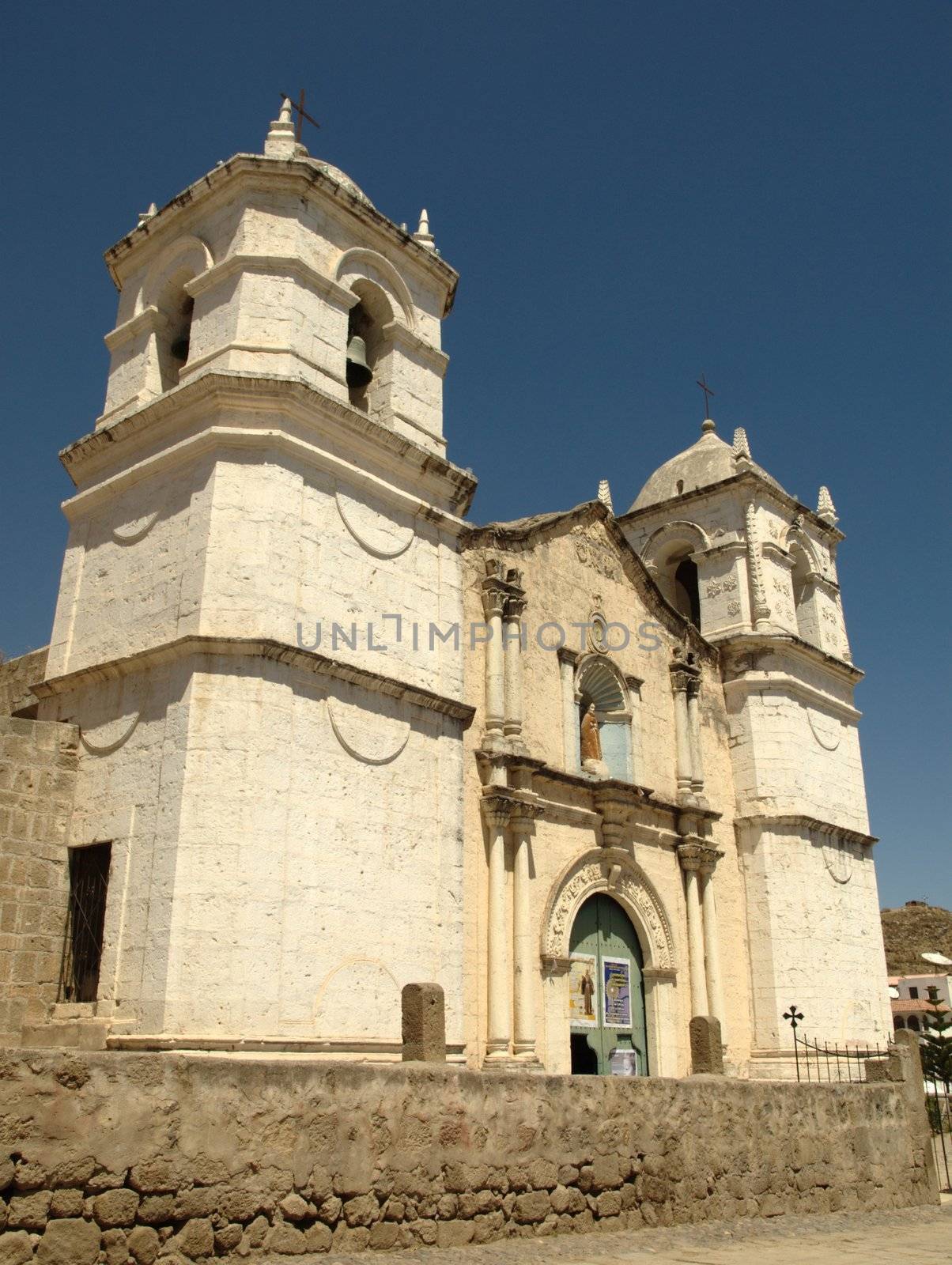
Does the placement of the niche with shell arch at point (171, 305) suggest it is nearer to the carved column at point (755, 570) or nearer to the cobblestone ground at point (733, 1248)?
the cobblestone ground at point (733, 1248)

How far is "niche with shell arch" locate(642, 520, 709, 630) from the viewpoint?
20.3 meters

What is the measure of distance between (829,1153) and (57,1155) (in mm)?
7885

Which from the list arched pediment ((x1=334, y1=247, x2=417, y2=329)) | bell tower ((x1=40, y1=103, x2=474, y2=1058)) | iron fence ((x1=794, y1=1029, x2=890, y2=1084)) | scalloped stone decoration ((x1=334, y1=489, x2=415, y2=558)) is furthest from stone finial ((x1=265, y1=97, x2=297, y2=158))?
iron fence ((x1=794, y1=1029, x2=890, y2=1084))

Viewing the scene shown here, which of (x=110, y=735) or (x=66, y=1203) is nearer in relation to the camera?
(x=66, y=1203)

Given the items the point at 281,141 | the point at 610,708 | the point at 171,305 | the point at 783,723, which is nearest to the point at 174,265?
the point at 171,305

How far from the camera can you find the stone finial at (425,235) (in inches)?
569

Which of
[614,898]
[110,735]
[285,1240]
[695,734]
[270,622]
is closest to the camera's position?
[285,1240]

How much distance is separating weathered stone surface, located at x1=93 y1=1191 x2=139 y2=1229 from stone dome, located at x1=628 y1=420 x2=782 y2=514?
54.9 feet

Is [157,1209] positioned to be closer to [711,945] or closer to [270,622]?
[270,622]

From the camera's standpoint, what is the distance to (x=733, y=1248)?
324 inches

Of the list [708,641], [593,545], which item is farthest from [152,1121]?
[708,641]

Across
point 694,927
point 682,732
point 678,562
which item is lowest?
point 694,927

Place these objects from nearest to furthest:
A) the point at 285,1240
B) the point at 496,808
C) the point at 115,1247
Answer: the point at 115,1247 < the point at 285,1240 < the point at 496,808

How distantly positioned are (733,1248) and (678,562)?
1433cm
